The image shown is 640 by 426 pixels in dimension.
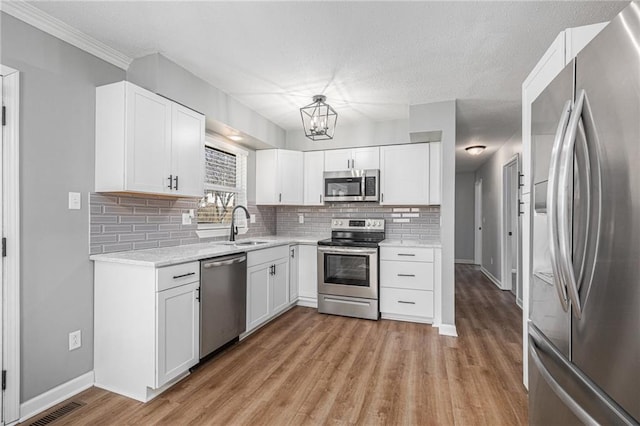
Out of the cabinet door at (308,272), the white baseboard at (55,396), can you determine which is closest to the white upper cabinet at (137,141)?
the white baseboard at (55,396)

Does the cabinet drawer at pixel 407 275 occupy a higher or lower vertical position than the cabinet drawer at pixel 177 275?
lower

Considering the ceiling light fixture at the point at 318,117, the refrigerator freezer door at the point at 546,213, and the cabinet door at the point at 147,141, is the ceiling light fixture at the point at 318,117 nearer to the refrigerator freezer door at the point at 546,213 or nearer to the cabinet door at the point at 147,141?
the cabinet door at the point at 147,141

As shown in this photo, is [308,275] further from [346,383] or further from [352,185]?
[346,383]

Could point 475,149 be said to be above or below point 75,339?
above

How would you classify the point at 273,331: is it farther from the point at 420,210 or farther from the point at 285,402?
the point at 420,210

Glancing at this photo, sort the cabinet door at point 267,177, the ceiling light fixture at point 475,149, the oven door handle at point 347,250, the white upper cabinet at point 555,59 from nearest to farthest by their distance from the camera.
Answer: the white upper cabinet at point 555,59
the oven door handle at point 347,250
the cabinet door at point 267,177
the ceiling light fixture at point 475,149

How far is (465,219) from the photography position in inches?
317

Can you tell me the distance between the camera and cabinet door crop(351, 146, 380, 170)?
13.3 ft

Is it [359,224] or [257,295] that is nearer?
[257,295]

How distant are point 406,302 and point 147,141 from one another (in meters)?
3.00

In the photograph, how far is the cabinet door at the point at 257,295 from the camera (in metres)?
3.05

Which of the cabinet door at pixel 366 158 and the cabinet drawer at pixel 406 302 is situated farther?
the cabinet door at pixel 366 158

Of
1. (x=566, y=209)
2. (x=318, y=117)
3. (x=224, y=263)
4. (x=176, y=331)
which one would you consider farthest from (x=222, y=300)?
(x=566, y=209)

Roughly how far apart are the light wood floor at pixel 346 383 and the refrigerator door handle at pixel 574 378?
0.91m
